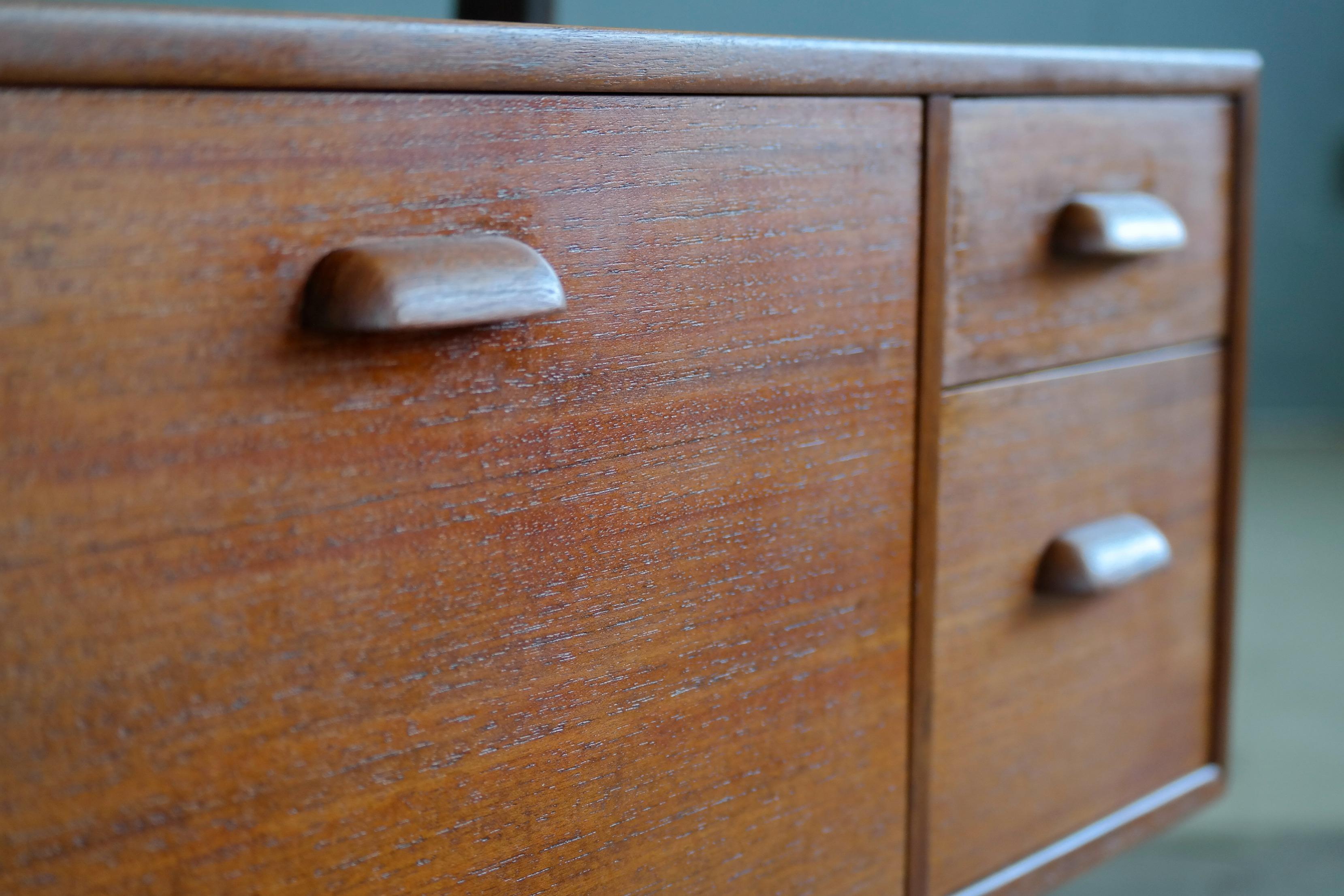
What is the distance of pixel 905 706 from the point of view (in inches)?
24.4

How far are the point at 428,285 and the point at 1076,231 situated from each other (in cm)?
38

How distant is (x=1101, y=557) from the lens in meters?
0.68

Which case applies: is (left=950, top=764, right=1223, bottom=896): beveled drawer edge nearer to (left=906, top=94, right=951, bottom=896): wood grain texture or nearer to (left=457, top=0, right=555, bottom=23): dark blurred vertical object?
(left=906, top=94, right=951, bottom=896): wood grain texture

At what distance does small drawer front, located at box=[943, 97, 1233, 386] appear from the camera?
61 centimetres

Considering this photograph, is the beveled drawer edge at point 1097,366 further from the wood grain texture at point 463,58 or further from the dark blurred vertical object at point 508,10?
the dark blurred vertical object at point 508,10

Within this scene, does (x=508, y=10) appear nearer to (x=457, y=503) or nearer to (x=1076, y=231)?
(x=1076, y=231)

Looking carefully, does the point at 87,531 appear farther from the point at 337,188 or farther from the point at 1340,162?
the point at 1340,162

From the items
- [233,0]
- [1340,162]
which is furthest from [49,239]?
[1340,162]

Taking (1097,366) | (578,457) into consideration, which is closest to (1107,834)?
(1097,366)

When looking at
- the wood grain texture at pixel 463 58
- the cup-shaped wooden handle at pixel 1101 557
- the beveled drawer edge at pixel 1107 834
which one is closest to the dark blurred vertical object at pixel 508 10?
the wood grain texture at pixel 463 58

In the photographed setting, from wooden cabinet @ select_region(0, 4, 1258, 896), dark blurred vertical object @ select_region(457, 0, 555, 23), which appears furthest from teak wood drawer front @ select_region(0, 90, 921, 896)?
dark blurred vertical object @ select_region(457, 0, 555, 23)

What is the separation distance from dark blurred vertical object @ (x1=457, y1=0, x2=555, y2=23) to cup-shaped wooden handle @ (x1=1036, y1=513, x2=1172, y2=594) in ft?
1.69

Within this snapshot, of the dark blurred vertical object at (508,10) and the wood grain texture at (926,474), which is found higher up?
the dark blurred vertical object at (508,10)

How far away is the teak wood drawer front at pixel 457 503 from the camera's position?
370 millimetres
